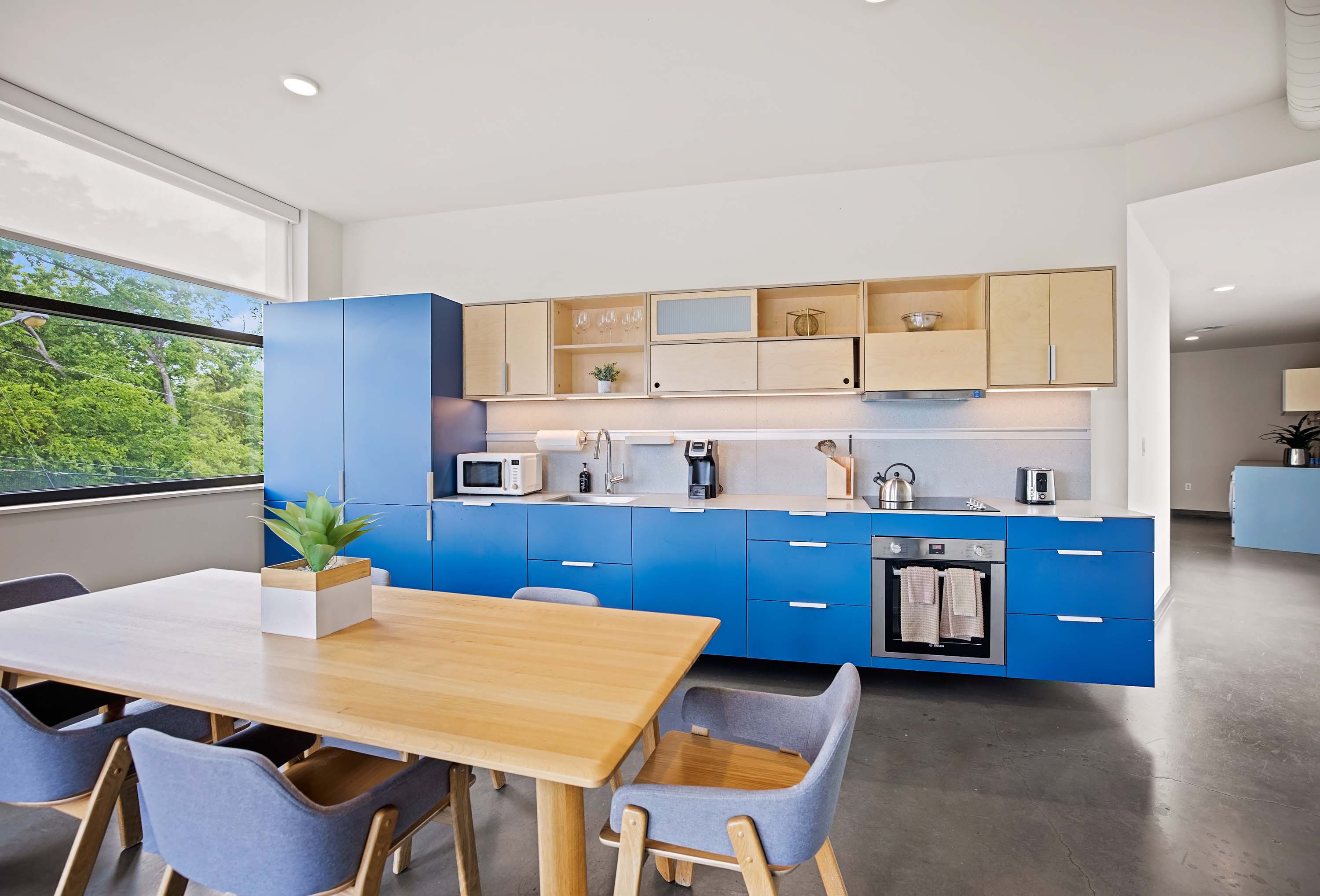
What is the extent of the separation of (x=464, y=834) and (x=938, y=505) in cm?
288

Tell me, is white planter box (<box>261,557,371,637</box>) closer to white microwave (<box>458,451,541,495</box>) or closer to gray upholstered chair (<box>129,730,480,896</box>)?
gray upholstered chair (<box>129,730,480,896</box>)

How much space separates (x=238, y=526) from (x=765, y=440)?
358 cm

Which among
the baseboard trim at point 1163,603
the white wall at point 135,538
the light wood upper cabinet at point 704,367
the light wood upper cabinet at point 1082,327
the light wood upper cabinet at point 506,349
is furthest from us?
the baseboard trim at point 1163,603

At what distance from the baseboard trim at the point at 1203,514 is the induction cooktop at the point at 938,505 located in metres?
8.85

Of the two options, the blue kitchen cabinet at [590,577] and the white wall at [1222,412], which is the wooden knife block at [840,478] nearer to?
the blue kitchen cabinet at [590,577]

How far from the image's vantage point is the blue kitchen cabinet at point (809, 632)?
3.24 metres

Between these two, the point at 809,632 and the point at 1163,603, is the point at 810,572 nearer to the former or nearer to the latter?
the point at 809,632

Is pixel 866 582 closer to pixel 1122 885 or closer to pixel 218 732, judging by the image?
pixel 1122 885

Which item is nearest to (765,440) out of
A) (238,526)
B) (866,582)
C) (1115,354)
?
(866,582)

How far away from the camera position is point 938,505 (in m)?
3.44

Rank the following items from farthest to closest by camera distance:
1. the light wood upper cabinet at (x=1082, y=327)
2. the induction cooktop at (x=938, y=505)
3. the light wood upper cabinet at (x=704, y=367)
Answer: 1. the light wood upper cabinet at (x=704, y=367)
2. the light wood upper cabinet at (x=1082, y=327)
3. the induction cooktop at (x=938, y=505)

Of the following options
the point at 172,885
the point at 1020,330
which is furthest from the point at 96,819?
the point at 1020,330

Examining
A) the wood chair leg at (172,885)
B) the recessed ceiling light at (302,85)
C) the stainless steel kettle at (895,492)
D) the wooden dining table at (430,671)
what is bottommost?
the wood chair leg at (172,885)

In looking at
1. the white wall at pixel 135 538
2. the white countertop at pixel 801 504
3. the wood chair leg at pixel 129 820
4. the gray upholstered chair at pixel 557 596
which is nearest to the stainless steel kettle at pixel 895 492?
the white countertop at pixel 801 504
